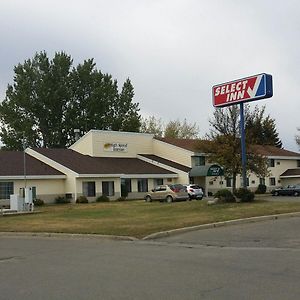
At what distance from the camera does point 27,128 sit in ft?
232

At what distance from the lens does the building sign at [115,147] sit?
5766 cm

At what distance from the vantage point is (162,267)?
1071cm

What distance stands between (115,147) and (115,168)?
689 centimetres

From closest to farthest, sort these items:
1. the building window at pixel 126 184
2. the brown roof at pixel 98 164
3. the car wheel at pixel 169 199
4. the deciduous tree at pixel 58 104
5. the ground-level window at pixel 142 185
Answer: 1. the car wheel at pixel 169 199
2. the brown roof at pixel 98 164
3. the building window at pixel 126 184
4. the ground-level window at pixel 142 185
5. the deciduous tree at pixel 58 104

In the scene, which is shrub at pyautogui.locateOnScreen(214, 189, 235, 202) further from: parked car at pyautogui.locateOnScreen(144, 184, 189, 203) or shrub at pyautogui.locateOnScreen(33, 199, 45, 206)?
shrub at pyautogui.locateOnScreen(33, 199, 45, 206)

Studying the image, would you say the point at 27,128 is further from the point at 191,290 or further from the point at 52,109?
the point at 191,290

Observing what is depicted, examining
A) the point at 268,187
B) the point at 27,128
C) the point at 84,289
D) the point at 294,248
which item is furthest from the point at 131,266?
the point at 27,128

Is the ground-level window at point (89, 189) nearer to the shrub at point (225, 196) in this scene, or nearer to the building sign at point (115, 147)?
the building sign at point (115, 147)

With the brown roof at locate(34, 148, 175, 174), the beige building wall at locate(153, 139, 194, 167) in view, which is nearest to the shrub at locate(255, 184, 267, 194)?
the beige building wall at locate(153, 139, 194, 167)

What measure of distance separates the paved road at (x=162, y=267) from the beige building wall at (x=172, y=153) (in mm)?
40649

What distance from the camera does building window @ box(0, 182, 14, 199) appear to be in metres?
43.2

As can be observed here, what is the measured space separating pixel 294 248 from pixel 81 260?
537 cm

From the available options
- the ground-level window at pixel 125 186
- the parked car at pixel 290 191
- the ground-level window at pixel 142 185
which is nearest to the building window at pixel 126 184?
the ground-level window at pixel 125 186

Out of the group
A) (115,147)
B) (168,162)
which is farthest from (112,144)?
(168,162)
